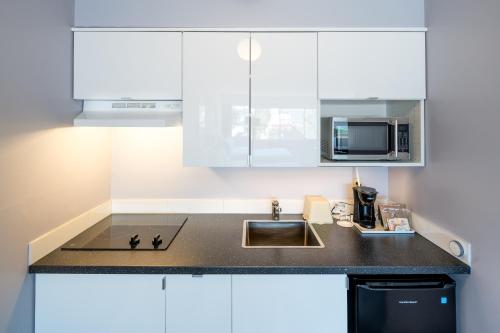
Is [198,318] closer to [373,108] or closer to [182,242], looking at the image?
[182,242]

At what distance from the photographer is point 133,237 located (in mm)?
1587

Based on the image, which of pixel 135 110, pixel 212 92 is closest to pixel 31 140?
pixel 135 110

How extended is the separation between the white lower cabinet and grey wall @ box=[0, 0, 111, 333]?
15 cm

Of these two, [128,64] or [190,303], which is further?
[128,64]

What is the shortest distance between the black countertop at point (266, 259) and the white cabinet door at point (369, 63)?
2.77 ft

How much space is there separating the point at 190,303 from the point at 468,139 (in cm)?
148

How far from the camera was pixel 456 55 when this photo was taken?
1360 millimetres

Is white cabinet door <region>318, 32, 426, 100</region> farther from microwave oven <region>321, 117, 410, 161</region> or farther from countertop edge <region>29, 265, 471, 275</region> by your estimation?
countertop edge <region>29, 265, 471, 275</region>

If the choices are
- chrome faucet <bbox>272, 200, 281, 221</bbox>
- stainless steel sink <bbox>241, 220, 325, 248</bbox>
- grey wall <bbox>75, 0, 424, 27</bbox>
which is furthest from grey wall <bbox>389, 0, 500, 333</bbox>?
chrome faucet <bbox>272, 200, 281, 221</bbox>

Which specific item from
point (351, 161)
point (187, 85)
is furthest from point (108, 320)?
point (351, 161)

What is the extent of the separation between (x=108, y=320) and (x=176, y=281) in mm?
366

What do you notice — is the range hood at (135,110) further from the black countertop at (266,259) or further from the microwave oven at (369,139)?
the microwave oven at (369,139)

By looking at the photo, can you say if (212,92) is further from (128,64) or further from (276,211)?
(276,211)

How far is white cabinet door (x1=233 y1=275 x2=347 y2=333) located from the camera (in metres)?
1.31
